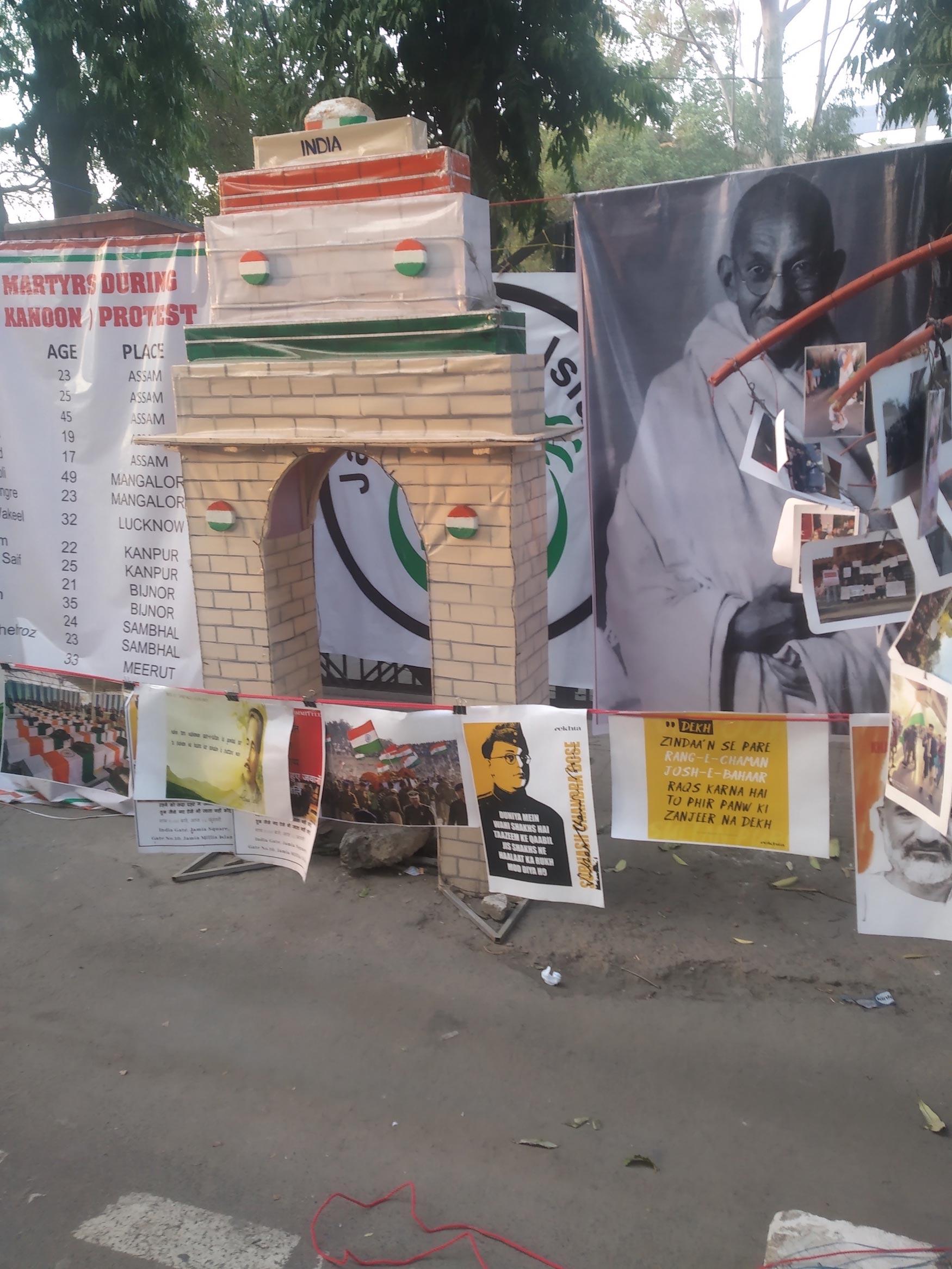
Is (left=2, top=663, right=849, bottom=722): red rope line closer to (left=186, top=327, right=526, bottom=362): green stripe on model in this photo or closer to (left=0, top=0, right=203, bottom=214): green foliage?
(left=186, top=327, right=526, bottom=362): green stripe on model

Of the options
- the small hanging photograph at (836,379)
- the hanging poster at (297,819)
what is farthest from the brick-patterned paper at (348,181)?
the hanging poster at (297,819)

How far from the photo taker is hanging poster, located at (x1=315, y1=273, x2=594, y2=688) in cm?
731

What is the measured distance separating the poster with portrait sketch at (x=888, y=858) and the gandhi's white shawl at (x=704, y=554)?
264 cm

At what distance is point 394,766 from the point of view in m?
5.52

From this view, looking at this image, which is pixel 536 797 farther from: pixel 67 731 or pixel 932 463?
pixel 67 731

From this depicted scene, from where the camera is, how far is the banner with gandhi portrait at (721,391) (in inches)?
238

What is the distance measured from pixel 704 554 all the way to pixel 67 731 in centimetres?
432

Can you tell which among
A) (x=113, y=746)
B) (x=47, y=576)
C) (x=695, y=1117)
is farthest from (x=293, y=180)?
(x=695, y=1117)

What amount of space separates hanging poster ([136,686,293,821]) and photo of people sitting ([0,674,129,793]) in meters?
0.59

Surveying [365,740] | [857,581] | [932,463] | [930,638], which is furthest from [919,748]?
[365,740]

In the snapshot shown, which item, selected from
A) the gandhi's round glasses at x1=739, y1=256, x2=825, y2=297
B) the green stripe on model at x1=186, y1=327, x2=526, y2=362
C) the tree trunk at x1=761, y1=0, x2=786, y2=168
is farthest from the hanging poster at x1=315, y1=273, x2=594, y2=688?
the tree trunk at x1=761, y1=0, x2=786, y2=168

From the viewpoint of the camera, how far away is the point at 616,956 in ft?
18.1

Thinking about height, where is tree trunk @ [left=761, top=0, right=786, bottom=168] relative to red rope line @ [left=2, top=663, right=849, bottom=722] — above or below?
above

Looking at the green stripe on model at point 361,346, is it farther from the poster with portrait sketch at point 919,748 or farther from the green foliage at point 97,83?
the green foliage at point 97,83
